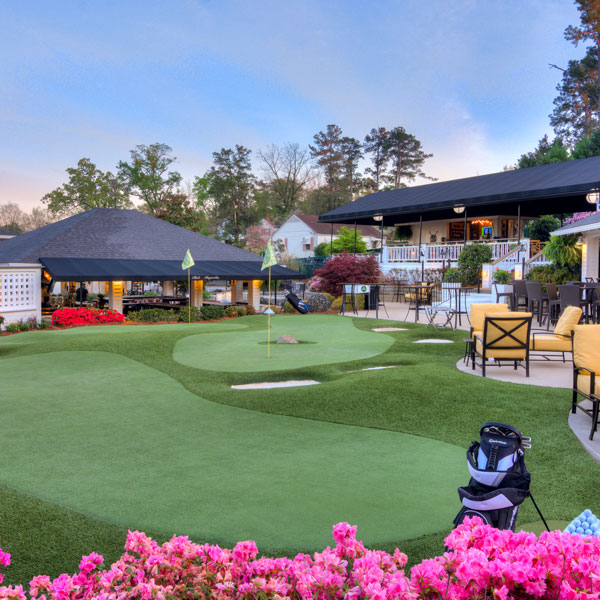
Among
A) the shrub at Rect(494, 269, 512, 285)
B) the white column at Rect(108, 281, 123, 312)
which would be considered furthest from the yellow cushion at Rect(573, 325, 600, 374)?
the white column at Rect(108, 281, 123, 312)

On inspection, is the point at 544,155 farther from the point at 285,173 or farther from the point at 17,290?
the point at 17,290

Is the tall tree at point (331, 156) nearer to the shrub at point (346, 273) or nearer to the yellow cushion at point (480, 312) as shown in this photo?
the shrub at point (346, 273)

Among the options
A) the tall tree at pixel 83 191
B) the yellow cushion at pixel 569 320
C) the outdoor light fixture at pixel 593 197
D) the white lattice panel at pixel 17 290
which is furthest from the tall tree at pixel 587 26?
the white lattice panel at pixel 17 290

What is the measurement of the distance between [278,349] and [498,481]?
8974mm

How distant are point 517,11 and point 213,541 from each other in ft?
102

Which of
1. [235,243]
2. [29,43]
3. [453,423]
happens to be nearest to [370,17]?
[29,43]

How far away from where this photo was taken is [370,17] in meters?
24.3

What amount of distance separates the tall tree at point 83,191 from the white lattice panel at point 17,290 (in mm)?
30145

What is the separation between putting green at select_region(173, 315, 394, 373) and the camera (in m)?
9.71

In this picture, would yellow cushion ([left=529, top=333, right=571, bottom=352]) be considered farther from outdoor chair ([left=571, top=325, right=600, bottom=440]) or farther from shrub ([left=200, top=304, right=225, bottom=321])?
shrub ([left=200, top=304, right=225, bottom=321])

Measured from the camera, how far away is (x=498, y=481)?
2.57 m

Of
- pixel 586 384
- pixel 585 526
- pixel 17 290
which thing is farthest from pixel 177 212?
pixel 585 526

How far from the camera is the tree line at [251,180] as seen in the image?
45.9 m

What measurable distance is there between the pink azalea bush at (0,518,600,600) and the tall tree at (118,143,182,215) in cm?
4471
